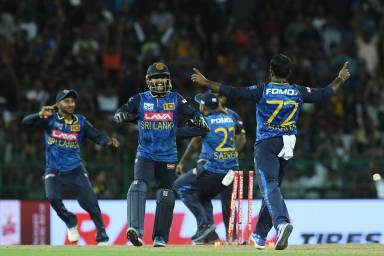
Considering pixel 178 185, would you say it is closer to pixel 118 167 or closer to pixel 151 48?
pixel 118 167

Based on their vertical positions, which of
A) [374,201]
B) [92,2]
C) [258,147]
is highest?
[92,2]

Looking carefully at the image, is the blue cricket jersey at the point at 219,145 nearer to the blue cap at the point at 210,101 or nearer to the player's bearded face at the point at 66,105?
the blue cap at the point at 210,101

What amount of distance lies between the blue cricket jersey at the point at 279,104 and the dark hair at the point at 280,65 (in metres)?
0.13

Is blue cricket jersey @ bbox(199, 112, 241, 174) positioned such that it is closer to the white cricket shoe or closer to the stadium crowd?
the white cricket shoe

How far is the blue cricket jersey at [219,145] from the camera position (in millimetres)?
17500

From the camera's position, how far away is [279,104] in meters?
14.3

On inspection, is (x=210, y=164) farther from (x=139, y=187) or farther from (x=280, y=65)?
(x=280, y=65)

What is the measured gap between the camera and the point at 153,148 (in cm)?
1496

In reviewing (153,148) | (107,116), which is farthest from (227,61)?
(153,148)

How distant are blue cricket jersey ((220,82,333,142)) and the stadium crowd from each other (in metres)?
7.36

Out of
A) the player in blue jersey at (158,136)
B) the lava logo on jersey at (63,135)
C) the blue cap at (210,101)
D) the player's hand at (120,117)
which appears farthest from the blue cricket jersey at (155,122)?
the lava logo on jersey at (63,135)

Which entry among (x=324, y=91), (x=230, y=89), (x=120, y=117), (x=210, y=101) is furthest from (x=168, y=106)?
(x=210, y=101)

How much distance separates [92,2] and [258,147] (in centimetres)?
1211

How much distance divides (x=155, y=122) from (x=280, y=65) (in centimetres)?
181
